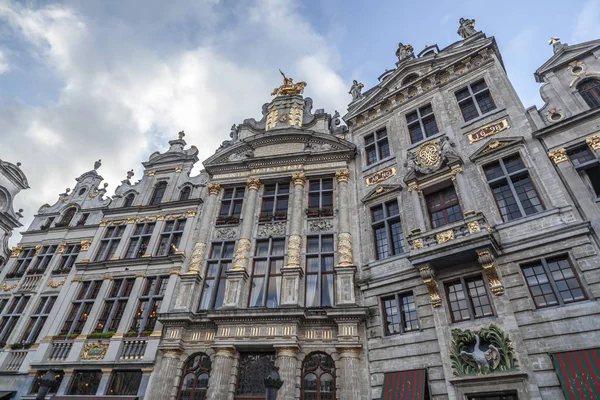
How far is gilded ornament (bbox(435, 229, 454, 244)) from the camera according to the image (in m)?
14.2

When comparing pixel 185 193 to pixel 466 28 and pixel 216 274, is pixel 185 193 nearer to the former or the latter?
pixel 216 274

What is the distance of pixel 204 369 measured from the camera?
55.1 ft

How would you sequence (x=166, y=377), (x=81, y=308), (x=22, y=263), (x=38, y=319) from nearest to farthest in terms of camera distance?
(x=166, y=377) → (x=81, y=308) → (x=38, y=319) → (x=22, y=263)

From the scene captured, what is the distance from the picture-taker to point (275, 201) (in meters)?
22.1

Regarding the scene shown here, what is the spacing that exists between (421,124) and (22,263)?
90.3 feet

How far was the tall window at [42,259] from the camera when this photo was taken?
23.1 meters

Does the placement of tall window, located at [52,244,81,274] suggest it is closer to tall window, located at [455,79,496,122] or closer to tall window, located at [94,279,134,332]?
tall window, located at [94,279,134,332]

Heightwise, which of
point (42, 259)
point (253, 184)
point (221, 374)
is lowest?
point (221, 374)

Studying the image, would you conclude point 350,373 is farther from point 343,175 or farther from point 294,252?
point 343,175

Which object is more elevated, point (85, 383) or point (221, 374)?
point (221, 374)

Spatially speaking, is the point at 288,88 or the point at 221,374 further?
the point at 288,88

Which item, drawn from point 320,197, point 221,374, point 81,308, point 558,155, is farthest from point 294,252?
point 81,308

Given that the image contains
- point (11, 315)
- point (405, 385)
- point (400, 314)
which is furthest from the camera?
point (11, 315)

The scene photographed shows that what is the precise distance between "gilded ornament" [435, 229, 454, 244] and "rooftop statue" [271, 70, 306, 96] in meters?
16.9
